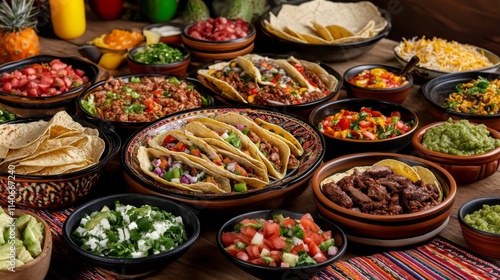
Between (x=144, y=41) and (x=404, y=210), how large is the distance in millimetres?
3080

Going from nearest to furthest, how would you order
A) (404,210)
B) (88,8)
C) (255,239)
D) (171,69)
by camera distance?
(255,239), (404,210), (171,69), (88,8)

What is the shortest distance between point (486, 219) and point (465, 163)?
1.82 feet

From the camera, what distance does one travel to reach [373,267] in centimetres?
308

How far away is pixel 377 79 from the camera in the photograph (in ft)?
15.5

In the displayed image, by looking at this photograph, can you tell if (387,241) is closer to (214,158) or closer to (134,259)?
(214,158)

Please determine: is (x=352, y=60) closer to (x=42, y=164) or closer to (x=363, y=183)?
(x=363, y=183)

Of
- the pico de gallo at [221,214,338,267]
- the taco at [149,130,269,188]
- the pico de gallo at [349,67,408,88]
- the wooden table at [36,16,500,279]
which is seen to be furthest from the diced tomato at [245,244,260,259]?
the pico de gallo at [349,67,408,88]

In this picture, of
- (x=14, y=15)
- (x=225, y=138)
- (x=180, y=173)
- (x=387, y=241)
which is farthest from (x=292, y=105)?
(x=14, y=15)

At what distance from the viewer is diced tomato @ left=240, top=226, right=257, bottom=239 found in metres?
2.97

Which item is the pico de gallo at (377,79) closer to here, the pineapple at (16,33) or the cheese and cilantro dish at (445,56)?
the cheese and cilantro dish at (445,56)

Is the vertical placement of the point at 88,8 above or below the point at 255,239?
below

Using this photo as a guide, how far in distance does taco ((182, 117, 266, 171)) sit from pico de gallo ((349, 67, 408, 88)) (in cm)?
131

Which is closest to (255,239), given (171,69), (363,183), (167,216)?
(167,216)

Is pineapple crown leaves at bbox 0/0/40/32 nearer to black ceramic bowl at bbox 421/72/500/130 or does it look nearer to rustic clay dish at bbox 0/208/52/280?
rustic clay dish at bbox 0/208/52/280
